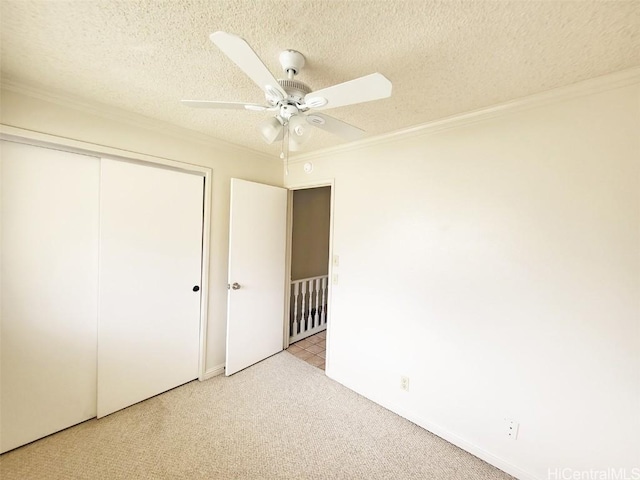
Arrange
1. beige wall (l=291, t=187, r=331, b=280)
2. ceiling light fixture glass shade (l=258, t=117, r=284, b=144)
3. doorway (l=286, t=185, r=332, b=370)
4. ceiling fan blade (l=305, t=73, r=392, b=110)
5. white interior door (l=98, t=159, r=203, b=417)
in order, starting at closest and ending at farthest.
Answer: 1. ceiling fan blade (l=305, t=73, r=392, b=110)
2. ceiling light fixture glass shade (l=258, t=117, r=284, b=144)
3. white interior door (l=98, t=159, r=203, b=417)
4. doorway (l=286, t=185, r=332, b=370)
5. beige wall (l=291, t=187, r=331, b=280)

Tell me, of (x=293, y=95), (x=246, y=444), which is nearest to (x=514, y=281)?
(x=293, y=95)

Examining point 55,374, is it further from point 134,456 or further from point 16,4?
point 16,4

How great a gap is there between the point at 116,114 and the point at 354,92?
1906 millimetres

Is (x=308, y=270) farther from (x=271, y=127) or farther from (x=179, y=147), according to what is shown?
(x=271, y=127)

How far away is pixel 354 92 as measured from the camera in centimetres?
98

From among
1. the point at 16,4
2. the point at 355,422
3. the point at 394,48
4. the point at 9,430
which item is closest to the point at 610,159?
the point at 394,48

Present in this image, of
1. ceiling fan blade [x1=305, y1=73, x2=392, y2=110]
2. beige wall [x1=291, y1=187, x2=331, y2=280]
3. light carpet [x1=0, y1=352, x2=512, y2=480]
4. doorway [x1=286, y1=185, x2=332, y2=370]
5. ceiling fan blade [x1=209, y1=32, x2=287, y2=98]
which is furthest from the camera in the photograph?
beige wall [x1=291, y1=187, x2=331, y2=280]

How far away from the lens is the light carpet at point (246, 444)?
157 cm

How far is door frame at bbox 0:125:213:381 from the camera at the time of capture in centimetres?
160

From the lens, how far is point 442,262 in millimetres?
1891

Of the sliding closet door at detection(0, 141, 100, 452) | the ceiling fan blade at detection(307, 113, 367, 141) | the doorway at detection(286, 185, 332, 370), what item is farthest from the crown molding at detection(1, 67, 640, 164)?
the doorway at detection(286, 185, 332, 370)

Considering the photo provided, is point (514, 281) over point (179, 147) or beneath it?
beneath

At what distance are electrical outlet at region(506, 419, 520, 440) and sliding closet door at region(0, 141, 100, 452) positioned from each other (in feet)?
9.54

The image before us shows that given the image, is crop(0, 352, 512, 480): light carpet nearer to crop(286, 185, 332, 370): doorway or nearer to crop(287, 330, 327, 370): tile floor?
crop(287, 330, 327, 370): tile floor
